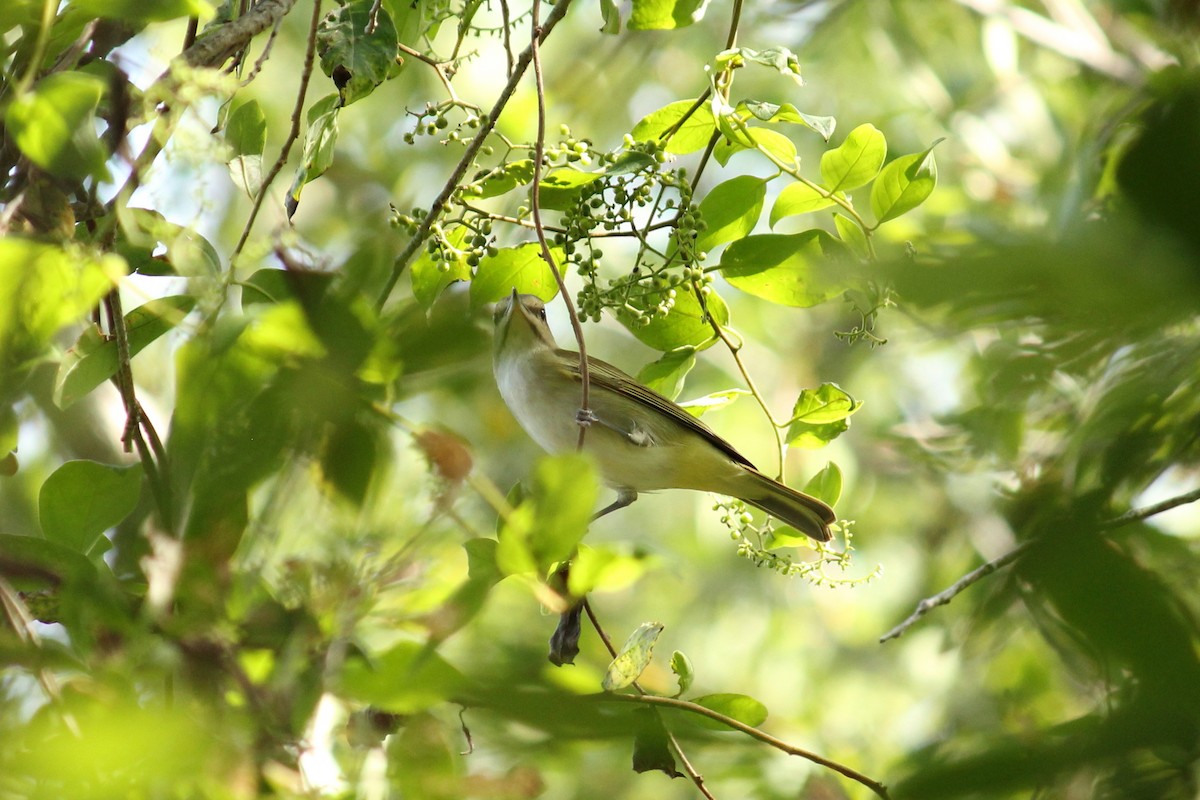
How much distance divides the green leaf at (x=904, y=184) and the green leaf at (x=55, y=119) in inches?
57.7

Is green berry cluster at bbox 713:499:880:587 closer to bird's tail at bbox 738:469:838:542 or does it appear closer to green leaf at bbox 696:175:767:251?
bird's tail at bbox 738:469:838:542

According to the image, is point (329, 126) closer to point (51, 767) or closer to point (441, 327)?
point (441, 327)

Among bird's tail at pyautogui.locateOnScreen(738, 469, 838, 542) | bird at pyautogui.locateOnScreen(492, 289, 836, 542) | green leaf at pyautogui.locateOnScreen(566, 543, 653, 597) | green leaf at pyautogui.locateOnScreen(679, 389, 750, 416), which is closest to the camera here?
green leaf at pyautogui.locateOnScreen(566, 543, 653, 597)

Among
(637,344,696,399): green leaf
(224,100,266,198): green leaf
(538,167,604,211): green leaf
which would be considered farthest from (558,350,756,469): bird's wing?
(224,100,266,198): green leaf

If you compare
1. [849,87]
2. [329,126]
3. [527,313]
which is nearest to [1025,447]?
[329,126]

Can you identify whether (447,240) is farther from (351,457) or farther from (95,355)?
(351,457)

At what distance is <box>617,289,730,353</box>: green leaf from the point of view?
246 cm

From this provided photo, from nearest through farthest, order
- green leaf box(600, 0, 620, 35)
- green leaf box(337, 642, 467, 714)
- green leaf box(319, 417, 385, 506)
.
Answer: green leaf box(337, 642, 467, 714), green leaf box(319, 417, 385, 506), green leaf box(600, 0, 620, 35)

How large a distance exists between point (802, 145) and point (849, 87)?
100 centimetres

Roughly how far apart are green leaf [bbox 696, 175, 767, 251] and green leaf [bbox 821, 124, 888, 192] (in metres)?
0.15

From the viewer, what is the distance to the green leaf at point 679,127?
2.24 metres

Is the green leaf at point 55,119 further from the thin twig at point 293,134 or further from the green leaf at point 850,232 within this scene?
the green leaf at point 850,232

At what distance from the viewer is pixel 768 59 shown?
2.04 meters

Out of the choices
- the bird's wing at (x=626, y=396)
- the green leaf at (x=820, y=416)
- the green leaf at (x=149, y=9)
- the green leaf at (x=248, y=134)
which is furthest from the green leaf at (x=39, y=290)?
the bird's wing at (x=626, y=396)
